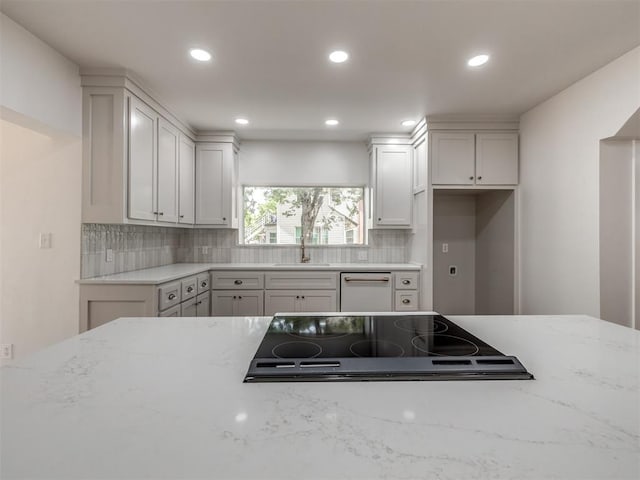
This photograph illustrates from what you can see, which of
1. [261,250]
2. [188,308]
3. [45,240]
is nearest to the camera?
[45,240]

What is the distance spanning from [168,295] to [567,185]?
3.34m

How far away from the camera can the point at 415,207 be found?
3807 mm

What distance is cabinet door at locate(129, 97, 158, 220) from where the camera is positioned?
2555 mm

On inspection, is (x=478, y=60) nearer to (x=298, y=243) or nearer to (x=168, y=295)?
(x=298, y=243)

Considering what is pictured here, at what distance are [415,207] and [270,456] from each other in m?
3.60

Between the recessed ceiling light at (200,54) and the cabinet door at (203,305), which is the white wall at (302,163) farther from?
the recessed ceiling light at (200,54)

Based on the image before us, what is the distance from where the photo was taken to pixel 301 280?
3.56 metres

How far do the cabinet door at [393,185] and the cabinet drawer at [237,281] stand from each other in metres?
1.50

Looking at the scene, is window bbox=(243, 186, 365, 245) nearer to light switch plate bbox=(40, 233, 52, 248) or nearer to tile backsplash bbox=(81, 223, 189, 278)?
tile backsplash bbox=(81, 223, 189, 278)

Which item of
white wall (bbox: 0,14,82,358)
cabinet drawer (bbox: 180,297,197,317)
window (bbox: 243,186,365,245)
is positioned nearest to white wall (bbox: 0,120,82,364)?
white wall (bbox: 0,14,82,358)

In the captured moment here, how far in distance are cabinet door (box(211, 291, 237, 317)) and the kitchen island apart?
2.69 meters

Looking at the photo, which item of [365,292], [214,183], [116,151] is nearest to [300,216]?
[214,183]

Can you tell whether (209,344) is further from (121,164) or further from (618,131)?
(618,131)

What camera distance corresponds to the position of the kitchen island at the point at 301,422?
0.46m
